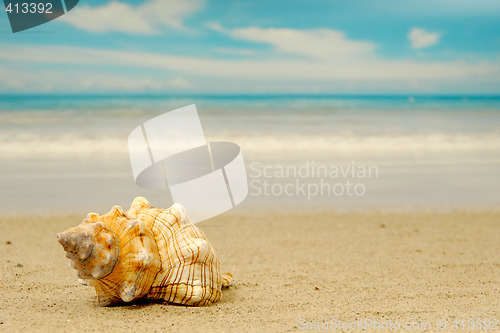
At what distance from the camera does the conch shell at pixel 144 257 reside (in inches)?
93.1

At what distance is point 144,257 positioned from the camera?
96.5 inches

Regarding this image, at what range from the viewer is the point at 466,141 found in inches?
498

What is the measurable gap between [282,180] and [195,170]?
1.35 metres

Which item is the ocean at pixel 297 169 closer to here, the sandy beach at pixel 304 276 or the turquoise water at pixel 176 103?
the sandy beach at pixel 304 276

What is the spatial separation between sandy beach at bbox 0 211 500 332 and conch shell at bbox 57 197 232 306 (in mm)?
88

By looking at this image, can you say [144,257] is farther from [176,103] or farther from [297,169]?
[176,103]

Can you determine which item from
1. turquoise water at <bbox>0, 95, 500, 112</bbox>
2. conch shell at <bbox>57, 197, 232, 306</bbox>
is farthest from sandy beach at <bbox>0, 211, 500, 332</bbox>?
turquoise water at <bbox>0, 95, 500, 112</bbox>

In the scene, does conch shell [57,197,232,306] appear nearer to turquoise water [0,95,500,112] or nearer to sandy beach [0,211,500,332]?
sandy beach [0,211,500,332]

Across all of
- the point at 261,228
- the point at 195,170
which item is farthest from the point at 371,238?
the point at 195,170

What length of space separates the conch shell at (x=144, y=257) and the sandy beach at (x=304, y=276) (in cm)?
9

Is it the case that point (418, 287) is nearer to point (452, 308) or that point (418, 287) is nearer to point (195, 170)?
point (452, 308)

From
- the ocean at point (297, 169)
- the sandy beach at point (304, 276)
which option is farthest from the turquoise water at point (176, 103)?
the sandy beach at point (304, 276)

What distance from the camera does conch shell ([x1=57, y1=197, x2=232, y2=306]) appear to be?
237cm

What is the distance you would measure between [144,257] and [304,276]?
1353mm
